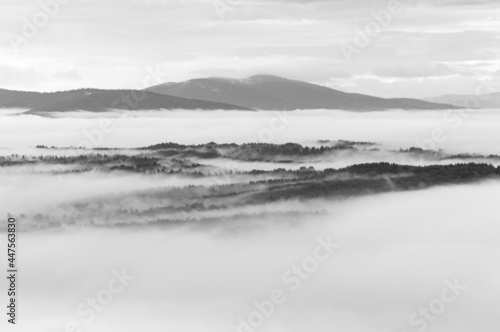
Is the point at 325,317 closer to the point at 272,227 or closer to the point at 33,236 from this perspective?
the point at 272,227

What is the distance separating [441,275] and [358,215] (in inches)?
2375

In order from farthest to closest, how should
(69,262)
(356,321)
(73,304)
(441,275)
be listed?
(69,262), (441,275), (73,304), (356,321)

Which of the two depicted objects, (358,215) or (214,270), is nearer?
(214,270)

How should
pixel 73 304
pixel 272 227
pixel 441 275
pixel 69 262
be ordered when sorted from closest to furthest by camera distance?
pixel 73 304 → pixel 441 275 → pixel 69 262 → pixel 272 227

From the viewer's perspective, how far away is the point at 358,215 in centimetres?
19162

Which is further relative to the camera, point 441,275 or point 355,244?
point 355,244

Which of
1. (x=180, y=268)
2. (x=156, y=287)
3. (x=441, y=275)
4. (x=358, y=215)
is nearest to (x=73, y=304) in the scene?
(x=156, y=287)

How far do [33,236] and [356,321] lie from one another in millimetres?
116017

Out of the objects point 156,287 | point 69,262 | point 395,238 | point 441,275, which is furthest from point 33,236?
point 441,275

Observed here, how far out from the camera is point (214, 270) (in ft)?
479

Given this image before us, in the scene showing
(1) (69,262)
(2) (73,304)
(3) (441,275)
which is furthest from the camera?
(1) (69,262)

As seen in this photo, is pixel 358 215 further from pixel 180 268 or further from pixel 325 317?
pixel 325 317

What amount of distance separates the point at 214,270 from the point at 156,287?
16246 millimetres

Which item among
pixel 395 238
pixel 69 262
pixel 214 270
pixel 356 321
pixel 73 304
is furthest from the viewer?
pixel 395 238
